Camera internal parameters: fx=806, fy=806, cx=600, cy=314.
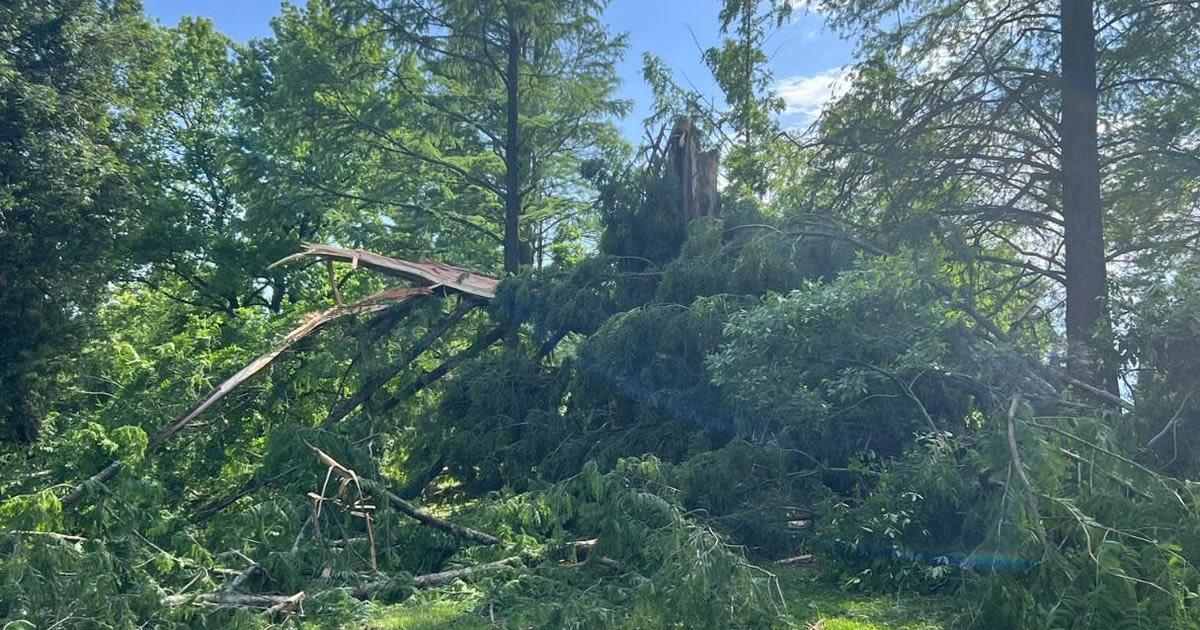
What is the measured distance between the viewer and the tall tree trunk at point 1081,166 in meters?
7.43

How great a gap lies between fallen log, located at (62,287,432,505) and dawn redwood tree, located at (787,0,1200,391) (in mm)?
4447

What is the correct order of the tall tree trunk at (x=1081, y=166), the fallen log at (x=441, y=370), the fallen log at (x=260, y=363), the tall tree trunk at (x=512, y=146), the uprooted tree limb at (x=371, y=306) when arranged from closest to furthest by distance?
the fallen log at (x=260, y=363), the uprooted tree limb at (x=371, y=306), the tall tree trunk at (x=1081, y=166), the fallen log at (x=441, y=370), the tall tree trunk at (x=512, y=146)

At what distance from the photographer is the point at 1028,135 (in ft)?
26.4

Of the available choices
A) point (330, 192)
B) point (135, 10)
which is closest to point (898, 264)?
point (330, 192)

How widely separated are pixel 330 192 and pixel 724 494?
379 inches

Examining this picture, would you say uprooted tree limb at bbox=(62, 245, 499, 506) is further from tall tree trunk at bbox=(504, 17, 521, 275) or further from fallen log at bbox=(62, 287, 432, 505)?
tall tree trunk at bbox=(504, 17, 521, 275)

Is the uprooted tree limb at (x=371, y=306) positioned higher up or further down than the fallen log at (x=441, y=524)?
higher up

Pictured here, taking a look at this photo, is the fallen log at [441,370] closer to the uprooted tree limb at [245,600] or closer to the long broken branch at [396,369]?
the long broken branch at [396,369]

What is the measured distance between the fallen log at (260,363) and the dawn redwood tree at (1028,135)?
4447mm

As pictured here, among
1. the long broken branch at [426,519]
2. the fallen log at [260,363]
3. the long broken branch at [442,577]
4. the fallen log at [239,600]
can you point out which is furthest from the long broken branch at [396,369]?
the fallen log at [239,600]

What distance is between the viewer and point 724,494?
555cm

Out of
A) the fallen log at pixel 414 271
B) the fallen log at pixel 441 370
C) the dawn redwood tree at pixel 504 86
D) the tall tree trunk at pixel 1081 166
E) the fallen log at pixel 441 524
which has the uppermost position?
the dawn redwood tree at pixel 504 86

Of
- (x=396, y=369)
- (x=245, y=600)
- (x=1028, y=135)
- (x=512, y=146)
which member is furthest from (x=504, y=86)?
(x=245, y=600)

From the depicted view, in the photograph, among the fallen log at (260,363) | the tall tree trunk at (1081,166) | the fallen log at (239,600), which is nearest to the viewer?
the fallen log at (239,600)
